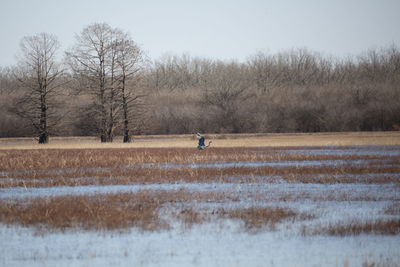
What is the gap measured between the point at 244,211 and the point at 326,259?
4.51 meters

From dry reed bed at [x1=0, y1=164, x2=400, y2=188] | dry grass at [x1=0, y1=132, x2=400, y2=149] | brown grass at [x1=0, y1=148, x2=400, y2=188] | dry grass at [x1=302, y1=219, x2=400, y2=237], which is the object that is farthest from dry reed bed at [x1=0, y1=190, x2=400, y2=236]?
dry grass at [x1=0, y1=132, x2=400, y2=149]

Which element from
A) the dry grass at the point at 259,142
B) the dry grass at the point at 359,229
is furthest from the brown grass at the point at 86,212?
the dry grass at the point at 259,142

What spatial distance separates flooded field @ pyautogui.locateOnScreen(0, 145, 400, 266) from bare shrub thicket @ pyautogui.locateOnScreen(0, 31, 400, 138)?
34.9 meters

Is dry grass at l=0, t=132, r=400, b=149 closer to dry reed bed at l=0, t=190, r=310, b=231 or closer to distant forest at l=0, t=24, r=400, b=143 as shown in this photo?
distant forest at l=0, t=24, r=400, b=143

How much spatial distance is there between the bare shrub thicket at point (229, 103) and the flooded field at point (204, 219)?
114 ft

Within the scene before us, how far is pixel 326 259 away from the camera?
954 cm

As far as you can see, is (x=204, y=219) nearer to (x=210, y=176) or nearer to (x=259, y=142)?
(x=210, y=176)

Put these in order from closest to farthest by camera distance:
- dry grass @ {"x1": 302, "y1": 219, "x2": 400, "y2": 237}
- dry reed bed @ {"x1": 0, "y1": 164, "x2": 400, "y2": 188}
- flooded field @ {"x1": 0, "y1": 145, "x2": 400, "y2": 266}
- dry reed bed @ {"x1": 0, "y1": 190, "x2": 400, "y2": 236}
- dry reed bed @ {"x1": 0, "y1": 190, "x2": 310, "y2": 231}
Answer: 1. flooded field @ {"x1": 0, "y1": 145, "x2": 400, "y2": 266}
2. dry grass @ {"x1": 302, "y1": 219, "x2": 400, "y2": 237}
3. dry reed bed @ {"x1": 0, "y1": 190, "x2": 400, "y2": 236}
4. dry reed bed @ {"x1": 0, "y1": 190, "x2": 310, "y2": 231}
5. dry reed bed @ {"x1": 0, "y1": 164, "x2": 400, "y2": 188}

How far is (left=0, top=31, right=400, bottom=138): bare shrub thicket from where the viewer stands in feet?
188

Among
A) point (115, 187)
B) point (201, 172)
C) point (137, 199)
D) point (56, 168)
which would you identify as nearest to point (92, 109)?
point (56, 168)

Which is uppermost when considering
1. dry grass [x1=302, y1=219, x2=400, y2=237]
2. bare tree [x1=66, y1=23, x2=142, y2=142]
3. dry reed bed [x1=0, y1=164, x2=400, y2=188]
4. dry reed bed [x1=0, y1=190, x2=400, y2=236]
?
bare tree [x1=66, y1=23, x2=142, y2=142]

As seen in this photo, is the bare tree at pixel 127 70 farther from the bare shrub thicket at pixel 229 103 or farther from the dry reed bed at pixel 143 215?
the dry reed bed at pixel 143 215

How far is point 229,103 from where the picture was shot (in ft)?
273

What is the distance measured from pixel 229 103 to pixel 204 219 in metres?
70.7
